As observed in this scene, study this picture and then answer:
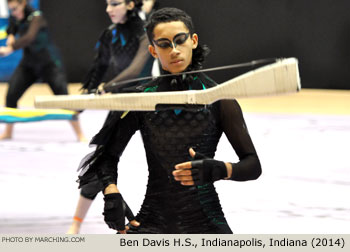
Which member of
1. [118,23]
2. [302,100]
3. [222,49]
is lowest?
[302,100]

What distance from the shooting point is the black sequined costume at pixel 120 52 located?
553 centimetres

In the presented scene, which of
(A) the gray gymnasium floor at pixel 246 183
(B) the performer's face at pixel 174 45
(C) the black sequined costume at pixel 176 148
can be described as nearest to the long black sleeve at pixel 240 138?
(C) the black sequined costume at pixel 176 148

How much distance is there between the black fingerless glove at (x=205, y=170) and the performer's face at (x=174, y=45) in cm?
41

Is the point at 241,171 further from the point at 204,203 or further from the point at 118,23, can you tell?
the point at 118,23

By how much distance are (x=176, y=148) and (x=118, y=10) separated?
2717mm

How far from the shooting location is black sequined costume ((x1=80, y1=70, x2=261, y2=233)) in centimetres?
307

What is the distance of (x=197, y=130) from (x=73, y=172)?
4.21 meters

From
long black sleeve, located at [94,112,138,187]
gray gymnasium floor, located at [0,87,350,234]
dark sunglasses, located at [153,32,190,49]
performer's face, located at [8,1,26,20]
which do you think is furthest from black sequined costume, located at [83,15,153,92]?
performer's face, located at [8,1,26,20]

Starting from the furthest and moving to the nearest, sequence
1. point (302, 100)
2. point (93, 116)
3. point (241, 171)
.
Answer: point (302, 100)
point (93, 116)
point (241, 171)

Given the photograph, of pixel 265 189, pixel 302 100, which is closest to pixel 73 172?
pixel 265 189

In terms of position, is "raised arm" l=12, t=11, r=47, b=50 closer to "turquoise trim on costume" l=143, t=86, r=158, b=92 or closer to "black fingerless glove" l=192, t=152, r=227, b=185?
"turquoise trim on costume" l=143, t=86, r=158, b=92

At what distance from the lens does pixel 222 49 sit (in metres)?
13.2

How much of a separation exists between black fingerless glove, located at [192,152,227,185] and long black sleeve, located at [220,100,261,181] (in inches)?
4.9

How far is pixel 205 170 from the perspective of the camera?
282 cm
